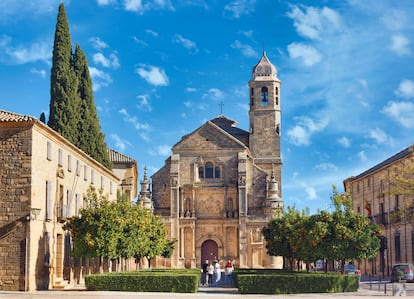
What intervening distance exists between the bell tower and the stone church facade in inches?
179

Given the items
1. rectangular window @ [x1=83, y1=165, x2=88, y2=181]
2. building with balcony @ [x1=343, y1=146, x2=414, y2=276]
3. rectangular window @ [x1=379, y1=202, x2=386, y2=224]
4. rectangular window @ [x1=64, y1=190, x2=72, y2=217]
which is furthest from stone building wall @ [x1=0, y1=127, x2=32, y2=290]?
rectangular window @ [x1=379, y1=202, x2=386, y2=224]

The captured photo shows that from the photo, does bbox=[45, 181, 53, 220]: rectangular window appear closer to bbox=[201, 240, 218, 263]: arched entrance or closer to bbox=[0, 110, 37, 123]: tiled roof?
bbox=[0, 110, 37, 123]: tiled roof

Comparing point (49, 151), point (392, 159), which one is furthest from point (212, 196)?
point (49, 151)

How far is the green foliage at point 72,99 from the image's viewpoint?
56.1m

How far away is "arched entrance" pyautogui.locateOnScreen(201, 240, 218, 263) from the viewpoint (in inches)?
3162

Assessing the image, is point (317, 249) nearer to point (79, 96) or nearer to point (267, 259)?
point (79, 96)

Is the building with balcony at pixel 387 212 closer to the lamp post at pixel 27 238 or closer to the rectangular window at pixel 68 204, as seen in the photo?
the rectangular window at pixel 68 204

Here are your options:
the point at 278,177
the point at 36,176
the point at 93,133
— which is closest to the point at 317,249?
the point at 36,176

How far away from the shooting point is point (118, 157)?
68.1m

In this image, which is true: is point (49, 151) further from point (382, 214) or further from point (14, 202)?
point (382, 214)

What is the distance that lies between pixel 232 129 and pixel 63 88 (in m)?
38.4

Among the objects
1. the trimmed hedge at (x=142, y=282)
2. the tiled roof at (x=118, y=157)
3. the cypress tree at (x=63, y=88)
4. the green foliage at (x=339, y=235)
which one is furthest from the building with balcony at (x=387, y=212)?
the cypress tree at (x=63, y=88)

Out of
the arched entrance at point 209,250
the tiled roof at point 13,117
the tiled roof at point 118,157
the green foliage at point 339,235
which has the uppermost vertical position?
the tiled roof at point 118,157

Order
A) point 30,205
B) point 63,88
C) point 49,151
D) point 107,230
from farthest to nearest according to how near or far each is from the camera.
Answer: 1. point 63,88
2. point 107,230
3. point 49,151
4. point 30,205
